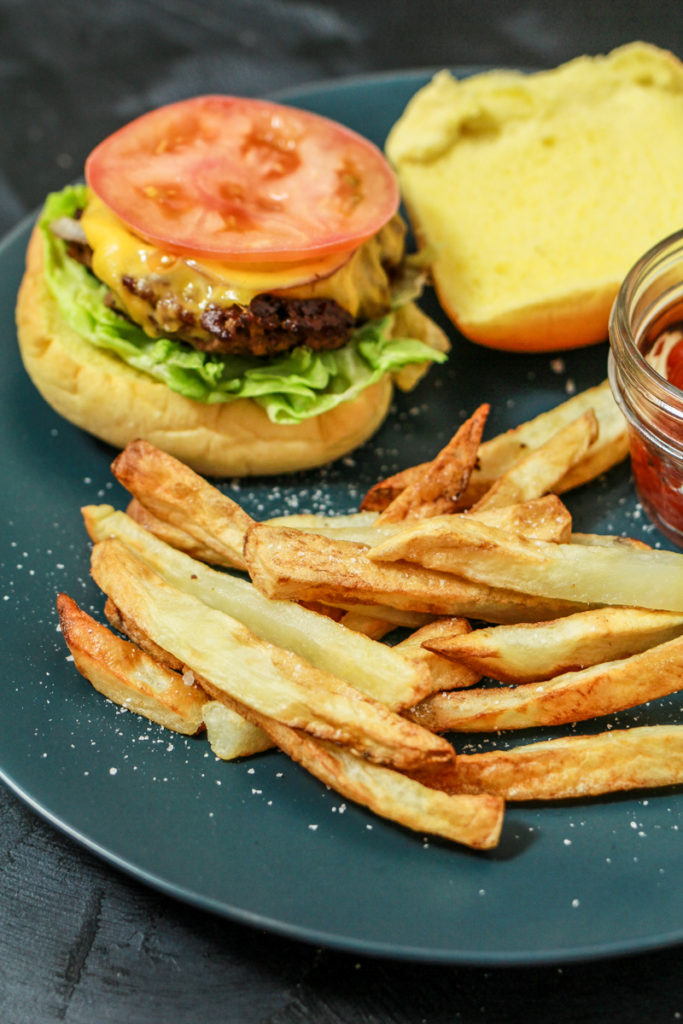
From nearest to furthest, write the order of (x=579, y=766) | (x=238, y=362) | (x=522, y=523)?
(x=579, y=766) → (x=522, y=523) → (x=238, y=362)

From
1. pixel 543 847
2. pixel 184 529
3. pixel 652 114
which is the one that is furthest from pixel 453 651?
pixel 652 114

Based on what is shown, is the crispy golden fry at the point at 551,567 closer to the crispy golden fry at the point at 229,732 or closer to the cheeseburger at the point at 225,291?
the crispy golden fry at the point at 229,732

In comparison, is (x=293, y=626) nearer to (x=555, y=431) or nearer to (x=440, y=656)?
(x=440, y=656)

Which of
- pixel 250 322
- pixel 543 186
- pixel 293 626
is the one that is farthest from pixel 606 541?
pixel 543 186

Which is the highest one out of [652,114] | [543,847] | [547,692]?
[652,114]

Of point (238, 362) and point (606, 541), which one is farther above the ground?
point (238, 362)

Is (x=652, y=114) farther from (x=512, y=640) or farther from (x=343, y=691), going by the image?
(x=343, y=691)

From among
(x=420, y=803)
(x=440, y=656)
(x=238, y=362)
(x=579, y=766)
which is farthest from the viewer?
(x=238, y=362)
